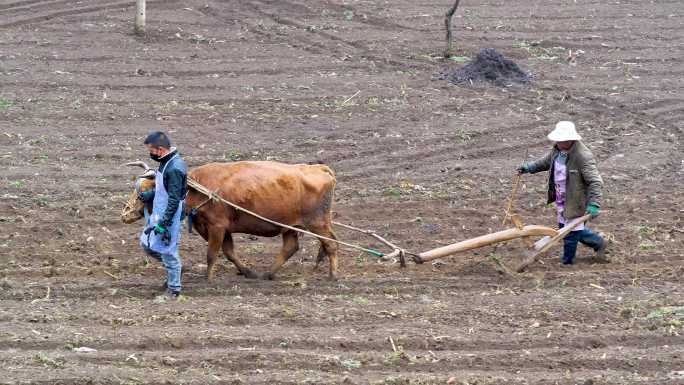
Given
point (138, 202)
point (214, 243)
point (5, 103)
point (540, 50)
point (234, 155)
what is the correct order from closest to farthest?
point (138, 202) < point (214, 243) < point (234, 155) < point (5, 103) < point (540, 50)

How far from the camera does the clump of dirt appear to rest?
70.6 ft

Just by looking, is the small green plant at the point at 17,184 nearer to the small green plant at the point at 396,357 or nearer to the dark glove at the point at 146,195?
the dark glove at the point at 146,195

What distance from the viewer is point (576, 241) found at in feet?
42.9

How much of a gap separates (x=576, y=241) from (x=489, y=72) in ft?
29.6

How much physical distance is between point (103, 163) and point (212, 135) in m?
2.12

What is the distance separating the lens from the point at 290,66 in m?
22.1

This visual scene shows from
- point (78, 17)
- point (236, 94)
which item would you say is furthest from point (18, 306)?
point (78, 17)

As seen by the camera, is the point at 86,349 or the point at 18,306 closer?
the point at 86,349

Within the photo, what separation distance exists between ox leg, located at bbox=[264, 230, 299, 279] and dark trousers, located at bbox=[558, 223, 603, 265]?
10.5ft

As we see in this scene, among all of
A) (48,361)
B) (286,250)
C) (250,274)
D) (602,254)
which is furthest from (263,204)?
(602,254)

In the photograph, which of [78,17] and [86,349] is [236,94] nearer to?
[78,17]

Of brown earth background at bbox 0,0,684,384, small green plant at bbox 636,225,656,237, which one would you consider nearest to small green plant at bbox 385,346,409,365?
brown earth background at bbox 0,0,684,384

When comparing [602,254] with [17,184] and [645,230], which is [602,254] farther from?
[17,184]

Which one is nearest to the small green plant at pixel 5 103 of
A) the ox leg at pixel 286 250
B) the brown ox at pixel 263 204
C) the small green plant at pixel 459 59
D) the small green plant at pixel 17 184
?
the small green plant at pixel 17 184
